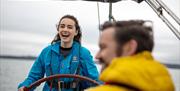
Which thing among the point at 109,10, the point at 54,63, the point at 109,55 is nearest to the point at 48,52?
Answer: the point at 54,63

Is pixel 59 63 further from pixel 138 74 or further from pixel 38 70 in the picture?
pixel 138 74

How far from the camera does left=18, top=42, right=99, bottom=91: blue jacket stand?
371 centimetres

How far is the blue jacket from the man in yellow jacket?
209cm

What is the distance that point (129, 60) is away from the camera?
1475mm

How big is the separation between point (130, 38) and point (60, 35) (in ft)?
7.23

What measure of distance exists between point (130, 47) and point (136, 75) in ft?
0.46

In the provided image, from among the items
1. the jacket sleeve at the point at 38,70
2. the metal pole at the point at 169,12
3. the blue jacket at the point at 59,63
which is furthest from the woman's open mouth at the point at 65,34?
the metal pole at the point at 169,12

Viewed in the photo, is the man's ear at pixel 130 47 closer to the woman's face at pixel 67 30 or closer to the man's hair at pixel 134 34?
the man's hair at pixel 134 34

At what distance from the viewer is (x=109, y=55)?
1573 mm

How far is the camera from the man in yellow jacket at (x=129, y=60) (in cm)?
143

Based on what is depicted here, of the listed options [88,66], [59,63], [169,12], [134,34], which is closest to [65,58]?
[59,63]

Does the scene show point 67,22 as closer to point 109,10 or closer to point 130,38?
point 109,10

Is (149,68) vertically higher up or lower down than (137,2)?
lower down

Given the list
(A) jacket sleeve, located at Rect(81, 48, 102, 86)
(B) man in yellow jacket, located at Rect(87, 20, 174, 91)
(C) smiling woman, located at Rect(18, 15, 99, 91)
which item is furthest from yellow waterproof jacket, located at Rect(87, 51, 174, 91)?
(A) jacket sleeve, located at Rect(81, 48, 102, 86)
